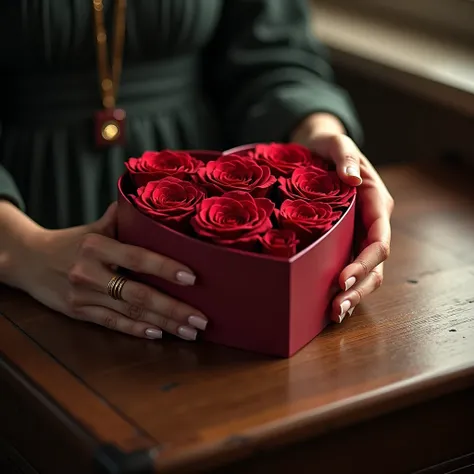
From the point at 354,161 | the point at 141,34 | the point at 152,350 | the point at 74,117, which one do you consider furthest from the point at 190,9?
the point at 152,350

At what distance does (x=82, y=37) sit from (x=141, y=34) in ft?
0.25

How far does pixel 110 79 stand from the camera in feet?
4.02

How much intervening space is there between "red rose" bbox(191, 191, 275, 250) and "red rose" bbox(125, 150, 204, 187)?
0.25 ft

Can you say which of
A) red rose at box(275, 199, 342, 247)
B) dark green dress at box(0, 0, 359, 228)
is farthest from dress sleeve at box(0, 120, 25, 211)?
red rose at box(275, 199, 342, 247)

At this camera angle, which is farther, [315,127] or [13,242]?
[315,127]

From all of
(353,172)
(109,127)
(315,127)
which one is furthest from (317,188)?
(109,127)

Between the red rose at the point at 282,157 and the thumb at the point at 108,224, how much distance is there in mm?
161

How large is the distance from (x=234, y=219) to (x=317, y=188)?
12 cm

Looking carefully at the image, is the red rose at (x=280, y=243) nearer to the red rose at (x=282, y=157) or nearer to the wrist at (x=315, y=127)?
the red rose at (x=282, y=157)

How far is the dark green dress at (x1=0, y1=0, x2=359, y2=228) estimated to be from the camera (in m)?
1.17

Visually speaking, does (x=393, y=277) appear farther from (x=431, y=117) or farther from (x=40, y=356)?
(x=431, y=117)

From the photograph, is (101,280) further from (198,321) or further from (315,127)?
(315,127)

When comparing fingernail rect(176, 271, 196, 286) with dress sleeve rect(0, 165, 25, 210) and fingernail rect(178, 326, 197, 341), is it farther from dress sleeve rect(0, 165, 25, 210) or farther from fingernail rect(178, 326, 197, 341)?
dress sleeve rect(0, 165, 25, 210)

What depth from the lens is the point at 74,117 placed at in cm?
123
